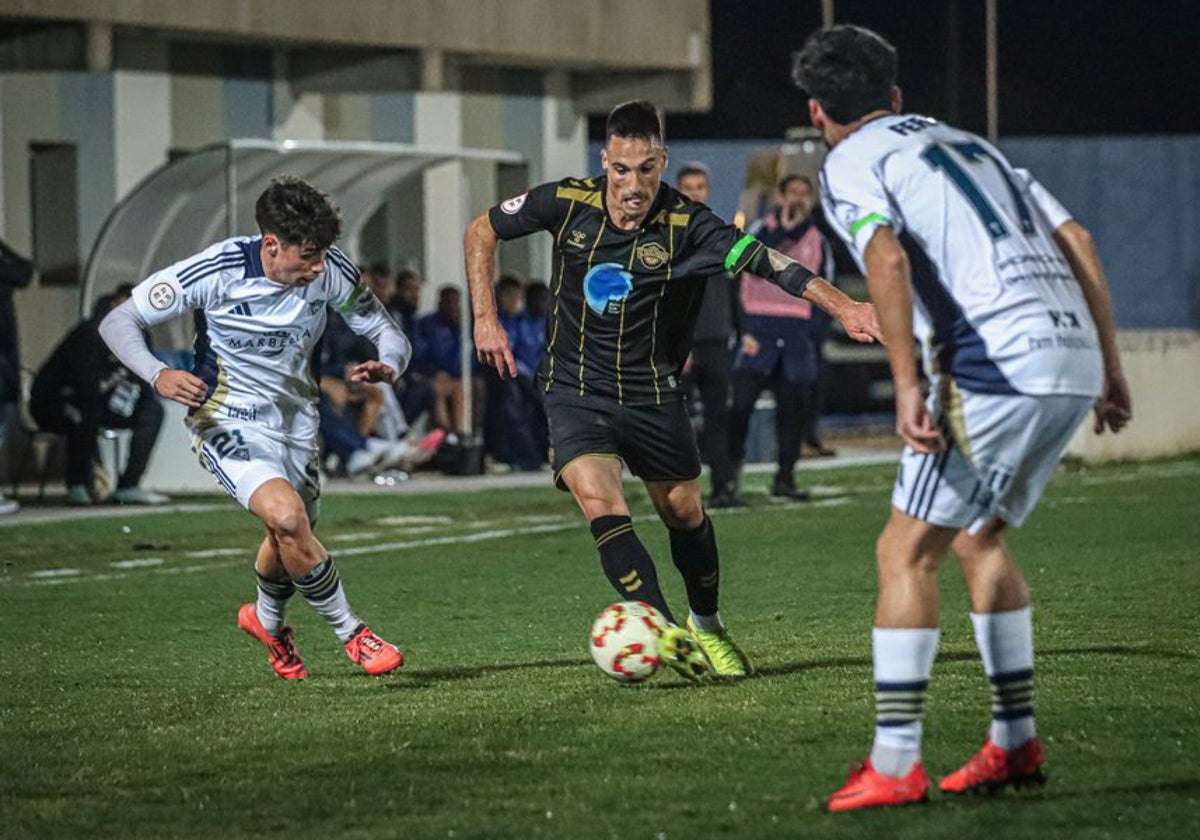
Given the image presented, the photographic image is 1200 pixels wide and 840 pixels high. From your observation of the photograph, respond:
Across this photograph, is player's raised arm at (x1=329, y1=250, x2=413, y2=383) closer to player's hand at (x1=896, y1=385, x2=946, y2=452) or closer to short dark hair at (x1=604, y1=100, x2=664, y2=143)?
short dark hair at (x1=604, y1=100, x2=664, y2=143)

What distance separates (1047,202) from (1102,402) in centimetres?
54

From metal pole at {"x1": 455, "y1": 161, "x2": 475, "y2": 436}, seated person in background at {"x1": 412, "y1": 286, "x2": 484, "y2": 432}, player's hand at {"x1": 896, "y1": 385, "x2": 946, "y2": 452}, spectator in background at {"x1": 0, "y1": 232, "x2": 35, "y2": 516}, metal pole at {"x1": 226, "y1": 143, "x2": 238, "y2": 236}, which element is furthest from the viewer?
seated person in background at {"x1": 412, "y1": 286, "x2": 484, "y2": 432}

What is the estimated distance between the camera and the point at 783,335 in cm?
1678

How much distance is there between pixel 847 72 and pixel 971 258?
584 mm

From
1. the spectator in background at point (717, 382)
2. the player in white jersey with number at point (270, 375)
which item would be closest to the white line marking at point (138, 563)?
the spectator in background at point (717, 382)

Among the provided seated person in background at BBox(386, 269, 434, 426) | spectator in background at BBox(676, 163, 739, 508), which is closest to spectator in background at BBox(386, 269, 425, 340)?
seated person in background at BBox(386, 269, 434, 426)

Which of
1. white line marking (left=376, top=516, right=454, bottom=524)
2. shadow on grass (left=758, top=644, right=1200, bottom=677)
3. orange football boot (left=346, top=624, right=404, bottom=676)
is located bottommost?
white line marking (left=376, top=516, right=454, bottom=524)

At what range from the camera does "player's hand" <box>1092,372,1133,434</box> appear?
638cm

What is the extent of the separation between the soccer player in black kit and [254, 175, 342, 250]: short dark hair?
2.05 ft

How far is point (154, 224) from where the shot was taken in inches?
784

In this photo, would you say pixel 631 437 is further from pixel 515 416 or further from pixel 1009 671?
pixel 515 416

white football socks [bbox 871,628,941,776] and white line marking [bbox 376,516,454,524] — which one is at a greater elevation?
white football socks [bbox 871,628,941,776]

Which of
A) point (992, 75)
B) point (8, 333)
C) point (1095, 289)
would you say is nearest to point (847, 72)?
point (1095, 289)

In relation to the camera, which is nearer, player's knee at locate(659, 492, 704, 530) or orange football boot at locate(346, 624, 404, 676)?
player's knee at locate(659, 492, 704, 530)
